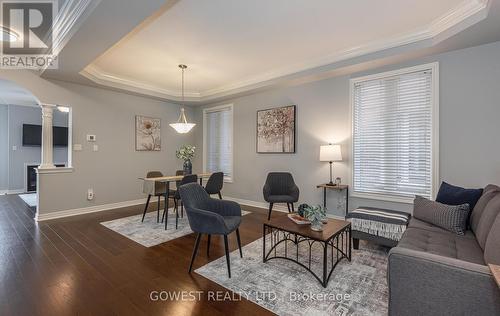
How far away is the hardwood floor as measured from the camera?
1828mm

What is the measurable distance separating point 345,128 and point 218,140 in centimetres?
318

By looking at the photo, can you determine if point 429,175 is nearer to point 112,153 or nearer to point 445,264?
point 445,264

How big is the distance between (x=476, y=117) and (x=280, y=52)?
2.67 metres

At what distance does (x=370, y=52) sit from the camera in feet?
10.9

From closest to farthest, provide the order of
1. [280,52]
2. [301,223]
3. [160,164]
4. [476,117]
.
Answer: [301,223], [476,117], [280,52], [160,164]

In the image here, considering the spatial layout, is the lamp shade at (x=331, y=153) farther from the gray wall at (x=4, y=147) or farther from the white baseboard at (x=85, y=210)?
the gray wall at (x=4, y=147)

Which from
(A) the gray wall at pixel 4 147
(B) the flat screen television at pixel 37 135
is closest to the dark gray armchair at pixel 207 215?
(B) the flat screen television at pixel 37 135

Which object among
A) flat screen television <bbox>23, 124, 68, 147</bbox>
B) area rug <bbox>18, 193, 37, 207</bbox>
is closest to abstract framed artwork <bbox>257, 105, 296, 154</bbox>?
area rug <bbox>18, 193, 37, 207</bbox>

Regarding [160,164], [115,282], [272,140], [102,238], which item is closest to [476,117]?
[272,140]

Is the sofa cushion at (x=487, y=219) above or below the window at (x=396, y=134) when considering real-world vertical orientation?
below

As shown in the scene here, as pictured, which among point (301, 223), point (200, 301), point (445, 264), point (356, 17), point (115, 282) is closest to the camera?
point (445, 264)

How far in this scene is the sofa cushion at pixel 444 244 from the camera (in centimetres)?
179

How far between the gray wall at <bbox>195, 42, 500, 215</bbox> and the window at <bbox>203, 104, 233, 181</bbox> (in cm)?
20

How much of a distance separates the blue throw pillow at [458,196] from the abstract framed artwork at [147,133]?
5386 millimetres
